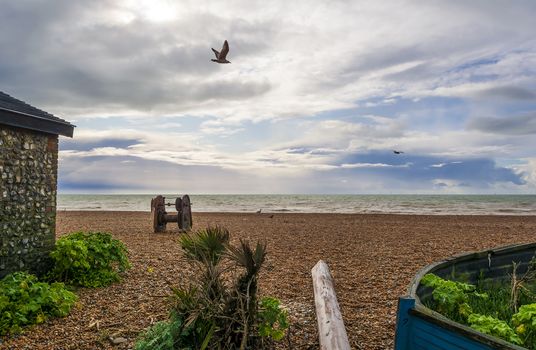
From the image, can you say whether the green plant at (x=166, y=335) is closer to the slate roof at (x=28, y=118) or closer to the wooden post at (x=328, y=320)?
the wooden post at (x=328, y=320)

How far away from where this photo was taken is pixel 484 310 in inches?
239

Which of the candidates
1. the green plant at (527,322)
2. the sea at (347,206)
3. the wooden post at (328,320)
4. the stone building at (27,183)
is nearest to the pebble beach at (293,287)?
the wooden post at (328,320)

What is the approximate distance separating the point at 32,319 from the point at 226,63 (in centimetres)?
593

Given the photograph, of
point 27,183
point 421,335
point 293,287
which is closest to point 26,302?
point 27,183

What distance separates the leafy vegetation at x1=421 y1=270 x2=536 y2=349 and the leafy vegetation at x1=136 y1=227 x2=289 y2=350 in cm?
201

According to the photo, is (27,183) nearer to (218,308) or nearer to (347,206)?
(218,308)

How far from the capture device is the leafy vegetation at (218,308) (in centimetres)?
464

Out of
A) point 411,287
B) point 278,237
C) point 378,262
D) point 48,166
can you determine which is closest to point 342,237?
point 278,237

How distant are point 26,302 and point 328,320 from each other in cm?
457

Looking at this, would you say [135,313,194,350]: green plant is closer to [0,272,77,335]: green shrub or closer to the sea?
[0,272,77,335]: green shrub

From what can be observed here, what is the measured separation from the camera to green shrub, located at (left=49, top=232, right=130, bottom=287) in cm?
828

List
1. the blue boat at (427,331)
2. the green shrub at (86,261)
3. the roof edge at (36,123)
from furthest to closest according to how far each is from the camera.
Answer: the green shrub at (86,261) → the roof edge at (36,123) → the blue boat at (427,331)

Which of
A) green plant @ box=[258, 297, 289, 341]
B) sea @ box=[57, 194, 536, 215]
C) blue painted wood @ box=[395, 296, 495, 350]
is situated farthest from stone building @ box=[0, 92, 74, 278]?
sea @ box=[57, 194, 536, 215]

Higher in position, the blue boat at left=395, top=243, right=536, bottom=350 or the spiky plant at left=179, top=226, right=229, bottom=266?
the spiky plant at left=179, top=226, right=229, bottom=266
